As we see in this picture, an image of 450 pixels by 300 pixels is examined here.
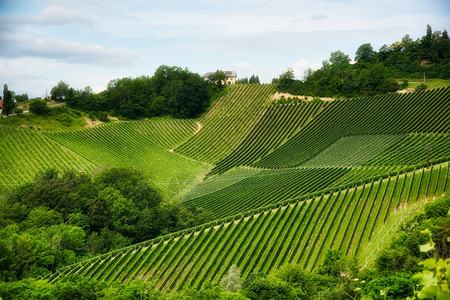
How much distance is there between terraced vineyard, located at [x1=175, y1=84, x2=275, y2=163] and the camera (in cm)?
8712

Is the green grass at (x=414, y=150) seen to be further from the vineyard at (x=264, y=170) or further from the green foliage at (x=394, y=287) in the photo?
the green foliage at (x=394, y=287)

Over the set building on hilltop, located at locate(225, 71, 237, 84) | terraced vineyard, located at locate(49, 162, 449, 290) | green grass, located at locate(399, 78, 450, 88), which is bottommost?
terraced vineyard, located at locate(49, 162, 449, 290)

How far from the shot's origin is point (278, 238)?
4497cm

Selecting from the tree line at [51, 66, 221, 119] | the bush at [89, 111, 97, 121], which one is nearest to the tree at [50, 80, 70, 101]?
the tree line at [51, 66, 221, 119]

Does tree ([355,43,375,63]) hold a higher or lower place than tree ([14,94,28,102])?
higher

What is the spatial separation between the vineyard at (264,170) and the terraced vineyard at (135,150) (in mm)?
272

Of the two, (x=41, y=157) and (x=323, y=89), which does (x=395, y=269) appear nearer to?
(x=41, y=157)

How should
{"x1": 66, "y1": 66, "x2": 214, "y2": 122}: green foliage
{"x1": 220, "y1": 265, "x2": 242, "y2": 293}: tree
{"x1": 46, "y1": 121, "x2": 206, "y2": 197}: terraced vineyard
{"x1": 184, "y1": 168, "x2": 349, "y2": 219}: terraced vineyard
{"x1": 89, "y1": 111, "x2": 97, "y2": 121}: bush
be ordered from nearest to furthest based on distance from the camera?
{"x1": 220, "y1": 265, "x2": 242, "y2": 293}: tree, {"x1": 184, "y1": 168, "x2": 349, "y2": 219}: terraced vineyard, {"x1": 46, "y1": 121, "x2": 206, "y2": 197}: terraced vineyard, {"x1": 89, "y1": 111, "x2": 97, "y2": 121}: bush, {"x1": 66, "y1": 66, "x2": 214, "y2": 122}: green foliage

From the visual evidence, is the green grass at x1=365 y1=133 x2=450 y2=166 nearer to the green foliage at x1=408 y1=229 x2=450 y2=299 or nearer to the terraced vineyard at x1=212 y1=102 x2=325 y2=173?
the terraced vineyard at x1=212 y1=102 x2=325 y2=173

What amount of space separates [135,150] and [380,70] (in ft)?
167

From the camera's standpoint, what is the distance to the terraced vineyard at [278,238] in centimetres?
4175

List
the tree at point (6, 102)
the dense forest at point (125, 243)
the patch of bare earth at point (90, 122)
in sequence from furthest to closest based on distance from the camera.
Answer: the patch of bare earth at point (90, 122), the tree at point (6, 102), the dense forest at point (125, 243)

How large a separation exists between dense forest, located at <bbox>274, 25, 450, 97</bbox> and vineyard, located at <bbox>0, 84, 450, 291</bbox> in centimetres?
484

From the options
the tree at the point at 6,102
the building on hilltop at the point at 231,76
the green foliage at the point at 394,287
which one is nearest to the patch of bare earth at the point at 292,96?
the tree at the point at 6,102
